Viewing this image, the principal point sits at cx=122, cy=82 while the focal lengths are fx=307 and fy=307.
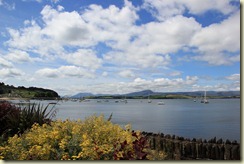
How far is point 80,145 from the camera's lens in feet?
13.6

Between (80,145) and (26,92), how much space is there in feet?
12.6

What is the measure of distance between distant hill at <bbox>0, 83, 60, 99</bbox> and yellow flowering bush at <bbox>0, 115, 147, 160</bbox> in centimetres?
196

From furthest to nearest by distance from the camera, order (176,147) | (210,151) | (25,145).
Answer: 1. (176,147)
2. (210,151)
3. (25,145)

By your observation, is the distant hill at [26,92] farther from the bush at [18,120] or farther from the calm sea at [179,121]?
the calm sea at [179,121]

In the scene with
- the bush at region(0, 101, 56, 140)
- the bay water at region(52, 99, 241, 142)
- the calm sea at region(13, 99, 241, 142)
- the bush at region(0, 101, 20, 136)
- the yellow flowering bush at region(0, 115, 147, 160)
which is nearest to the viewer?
the yellow flowering bush at region(0, 115, 147, 160)

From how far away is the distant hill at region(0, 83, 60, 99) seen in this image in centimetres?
699

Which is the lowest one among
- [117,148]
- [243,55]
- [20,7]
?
[117,148]

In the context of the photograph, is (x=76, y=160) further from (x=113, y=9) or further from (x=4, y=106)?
(x=4, y=106)

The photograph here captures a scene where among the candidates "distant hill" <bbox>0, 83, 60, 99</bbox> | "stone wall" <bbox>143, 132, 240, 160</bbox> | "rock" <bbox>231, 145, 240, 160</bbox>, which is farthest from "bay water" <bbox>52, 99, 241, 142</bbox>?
"rock" <bbox>231, 145, 240, 160</bbox>

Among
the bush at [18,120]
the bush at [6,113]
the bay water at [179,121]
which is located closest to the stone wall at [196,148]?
the bay water at [179,121]

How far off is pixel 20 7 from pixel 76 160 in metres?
2.78

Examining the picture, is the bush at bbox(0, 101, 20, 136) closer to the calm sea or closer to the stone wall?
the calm sea

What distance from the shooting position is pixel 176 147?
769 cm

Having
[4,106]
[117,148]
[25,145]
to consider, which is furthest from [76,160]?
[4,106]
